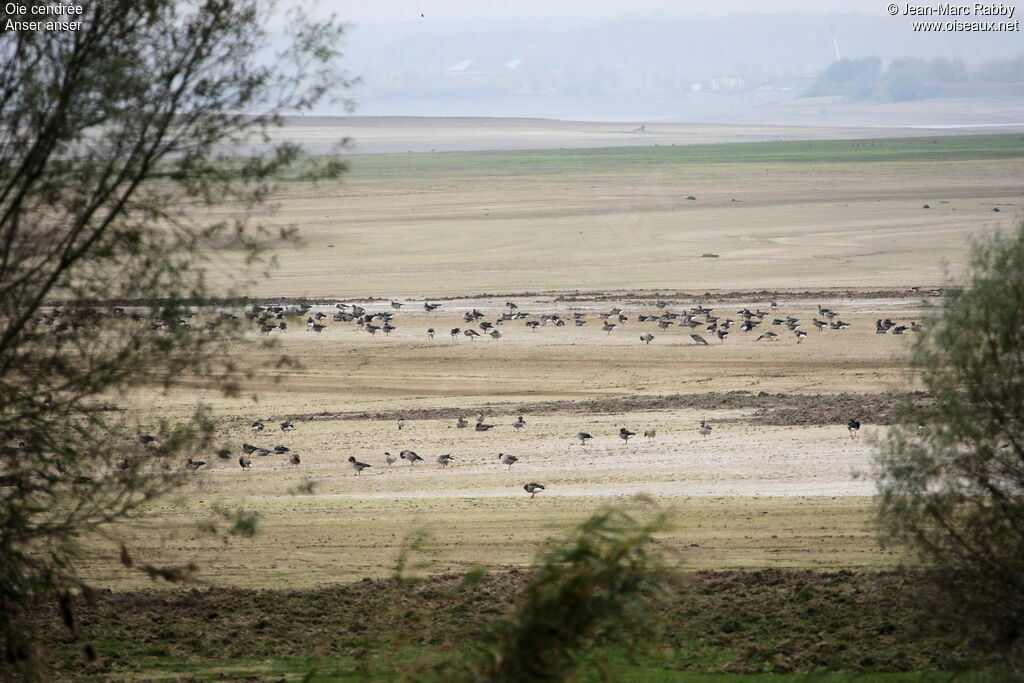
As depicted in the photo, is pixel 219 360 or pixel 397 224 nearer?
pixel 219 360

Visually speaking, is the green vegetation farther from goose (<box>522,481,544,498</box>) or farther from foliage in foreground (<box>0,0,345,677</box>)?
foliage in foreground (<box>0,0,345,677</box>)

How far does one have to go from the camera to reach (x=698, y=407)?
31.8 metres

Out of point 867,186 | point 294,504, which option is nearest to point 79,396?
point 294,504

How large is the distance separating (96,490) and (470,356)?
29.1 metres

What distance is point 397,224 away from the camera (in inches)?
3108

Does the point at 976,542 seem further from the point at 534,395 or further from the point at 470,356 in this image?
the point at 470,356

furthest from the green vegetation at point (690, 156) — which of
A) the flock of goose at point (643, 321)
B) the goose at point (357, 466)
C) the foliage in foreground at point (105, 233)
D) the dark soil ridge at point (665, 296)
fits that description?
the foliage in foreground at point (105, 233)

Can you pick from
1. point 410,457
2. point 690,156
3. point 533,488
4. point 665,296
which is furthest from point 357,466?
→ point 690,156

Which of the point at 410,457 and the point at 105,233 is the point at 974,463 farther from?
the point at 410,457

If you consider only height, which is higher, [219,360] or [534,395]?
[219,360]

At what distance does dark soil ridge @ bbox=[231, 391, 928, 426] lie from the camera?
30156mm

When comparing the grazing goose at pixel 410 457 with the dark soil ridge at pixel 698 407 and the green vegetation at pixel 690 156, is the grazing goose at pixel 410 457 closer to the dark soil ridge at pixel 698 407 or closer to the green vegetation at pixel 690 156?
the dark soil ridge at pixel 698 407

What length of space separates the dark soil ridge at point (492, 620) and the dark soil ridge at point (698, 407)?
522 inches

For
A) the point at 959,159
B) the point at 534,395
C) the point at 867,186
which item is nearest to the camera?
the point at 534,395
